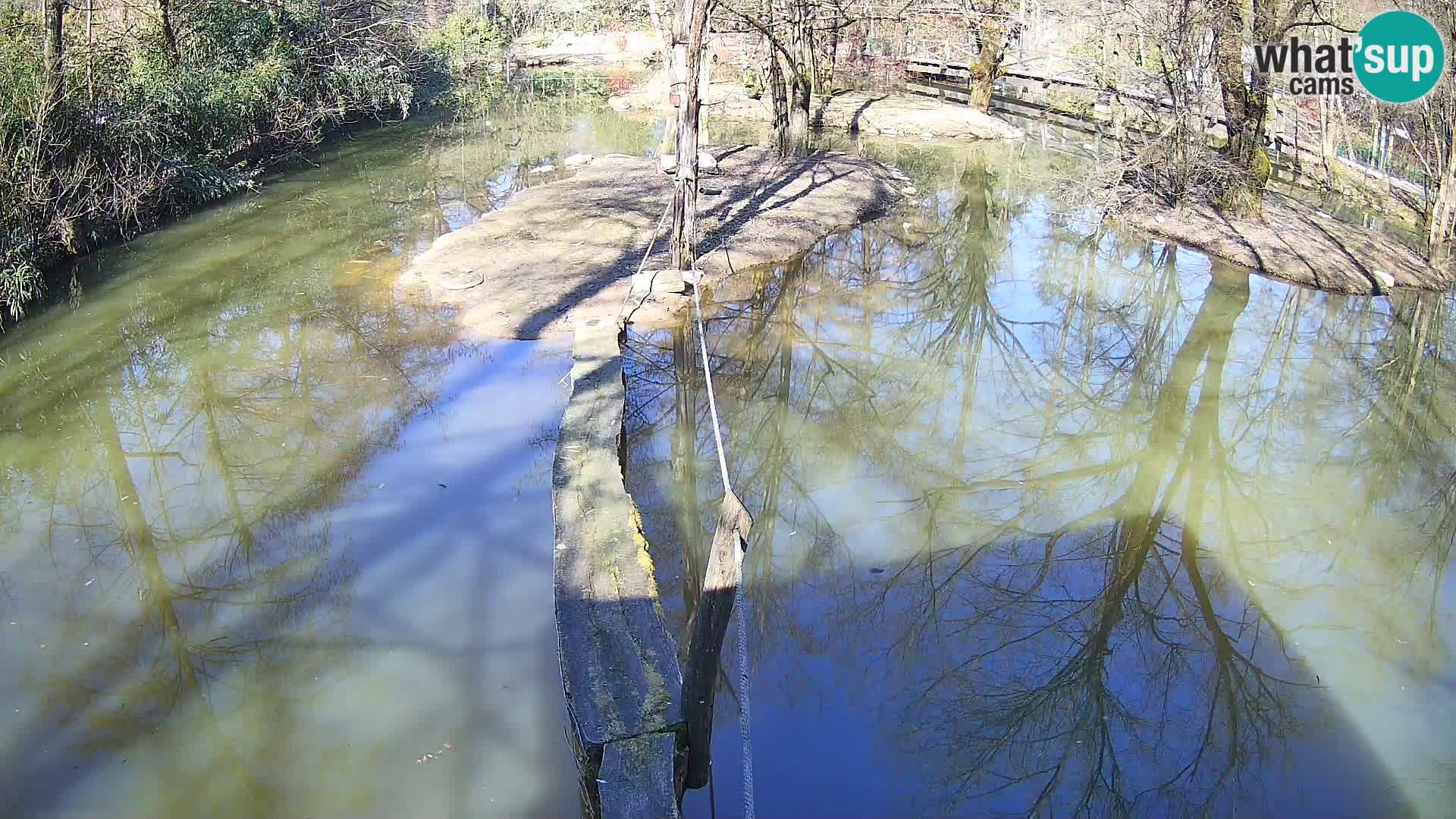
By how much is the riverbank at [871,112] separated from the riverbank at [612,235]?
3.71 metres

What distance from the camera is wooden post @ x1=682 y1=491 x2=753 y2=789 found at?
3307 millimetres

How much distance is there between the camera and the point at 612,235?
982 centimetres

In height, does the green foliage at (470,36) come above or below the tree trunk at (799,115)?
above

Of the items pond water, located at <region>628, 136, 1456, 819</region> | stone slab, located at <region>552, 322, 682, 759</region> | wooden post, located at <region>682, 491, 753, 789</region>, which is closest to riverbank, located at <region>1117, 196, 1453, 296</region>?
pond water, located at <region>628, 136, 1456, 819</region>

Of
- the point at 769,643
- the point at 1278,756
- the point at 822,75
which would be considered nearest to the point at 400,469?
the point at 769,643

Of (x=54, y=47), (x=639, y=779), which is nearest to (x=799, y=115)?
(x=54, y=47)

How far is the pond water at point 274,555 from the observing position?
12.0 feet

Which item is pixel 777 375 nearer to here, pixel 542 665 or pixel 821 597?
pixel 821 597

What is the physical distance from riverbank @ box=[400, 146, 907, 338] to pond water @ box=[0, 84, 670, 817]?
0.55 meters

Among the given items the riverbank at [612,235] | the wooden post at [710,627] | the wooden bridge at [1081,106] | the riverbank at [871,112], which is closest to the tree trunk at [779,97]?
the riverbank at [871,112]

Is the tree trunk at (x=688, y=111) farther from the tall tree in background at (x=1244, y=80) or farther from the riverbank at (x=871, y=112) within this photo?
the riverbank at (x=871, y=112)

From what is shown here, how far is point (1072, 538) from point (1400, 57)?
8.08m

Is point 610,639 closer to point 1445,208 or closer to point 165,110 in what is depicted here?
point 1445,208

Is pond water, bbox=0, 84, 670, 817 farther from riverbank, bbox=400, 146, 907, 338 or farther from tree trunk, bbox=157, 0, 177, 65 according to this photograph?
tree trunk, bbox=157, 0, 177, 65
